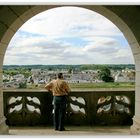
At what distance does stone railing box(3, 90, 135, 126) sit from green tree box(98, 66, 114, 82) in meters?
1.15

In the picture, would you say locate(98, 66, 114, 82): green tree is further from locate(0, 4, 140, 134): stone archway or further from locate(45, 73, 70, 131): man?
locate(45, 73, 70, 131): man

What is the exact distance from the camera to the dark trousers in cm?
568

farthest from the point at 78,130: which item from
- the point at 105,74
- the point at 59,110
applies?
the point at 105,74

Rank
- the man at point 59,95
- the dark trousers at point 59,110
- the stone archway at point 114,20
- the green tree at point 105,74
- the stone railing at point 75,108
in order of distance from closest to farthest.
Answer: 1. the stone archway at point 114,20
2. the green tree at point 105,74
3. the man at point 59,95
4. the dark trousers at point 59,110
5. the stone railing at point 75,108

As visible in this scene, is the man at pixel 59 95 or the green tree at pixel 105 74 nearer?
the green tree at pixel 105 74

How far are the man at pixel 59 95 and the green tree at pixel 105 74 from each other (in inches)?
22.1

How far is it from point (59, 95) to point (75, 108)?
2.85ft

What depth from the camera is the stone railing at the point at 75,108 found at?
21.0ft

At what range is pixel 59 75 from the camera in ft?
18.1

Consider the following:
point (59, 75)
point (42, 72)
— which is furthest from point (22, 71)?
point (59, 75)

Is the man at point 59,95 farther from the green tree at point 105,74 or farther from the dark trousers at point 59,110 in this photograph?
the green tree at point 105,74

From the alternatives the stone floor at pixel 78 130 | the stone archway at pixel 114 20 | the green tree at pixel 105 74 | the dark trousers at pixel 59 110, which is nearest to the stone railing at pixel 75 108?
the stone floor at pixel 78 130

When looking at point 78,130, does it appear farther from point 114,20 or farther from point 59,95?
point 114,20

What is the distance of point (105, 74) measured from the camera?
5.24 m
